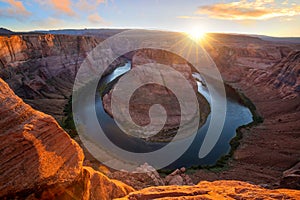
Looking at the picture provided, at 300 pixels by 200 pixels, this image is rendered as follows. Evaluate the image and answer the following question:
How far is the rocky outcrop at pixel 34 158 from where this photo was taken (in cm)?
675

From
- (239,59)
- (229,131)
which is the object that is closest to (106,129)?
(229,131)

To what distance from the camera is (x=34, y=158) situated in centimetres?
725

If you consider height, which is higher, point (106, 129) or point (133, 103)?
point (133, 103)

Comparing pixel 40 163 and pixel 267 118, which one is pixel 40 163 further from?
pixel 267 118

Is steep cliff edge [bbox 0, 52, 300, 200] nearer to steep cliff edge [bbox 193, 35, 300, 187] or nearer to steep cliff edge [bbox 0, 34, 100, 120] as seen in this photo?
steep cliff edge [bbox 193, 35, 300, 187]

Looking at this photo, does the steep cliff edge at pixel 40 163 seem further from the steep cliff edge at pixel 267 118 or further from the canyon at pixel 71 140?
the steep cliff edge at pixel 267 118

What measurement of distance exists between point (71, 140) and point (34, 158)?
5.95 feet

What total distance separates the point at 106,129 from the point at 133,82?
463 inches

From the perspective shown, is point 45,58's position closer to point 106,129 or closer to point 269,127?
point 106,129

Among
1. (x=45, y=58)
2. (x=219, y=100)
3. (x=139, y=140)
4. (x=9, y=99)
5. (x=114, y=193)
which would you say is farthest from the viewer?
(x=45, y=58)

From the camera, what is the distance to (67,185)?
25.1ft

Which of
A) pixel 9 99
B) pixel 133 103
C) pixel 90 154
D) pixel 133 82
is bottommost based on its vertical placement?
pixel 90 154

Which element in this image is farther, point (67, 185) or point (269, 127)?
point (269, 127)

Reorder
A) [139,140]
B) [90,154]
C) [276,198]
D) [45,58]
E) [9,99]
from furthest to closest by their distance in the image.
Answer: [45,58] < [139,140] < [90,154] < [9,99] < [276,198]
